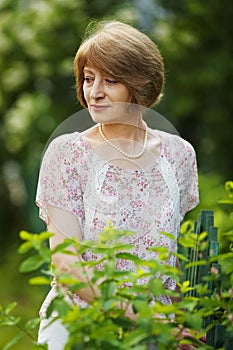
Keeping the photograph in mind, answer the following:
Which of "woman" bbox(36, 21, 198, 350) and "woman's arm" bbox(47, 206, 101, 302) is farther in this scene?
"woman" bbox(36, 21, 198, 350)

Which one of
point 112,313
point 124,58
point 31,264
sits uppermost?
point 124,58

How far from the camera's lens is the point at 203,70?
884cm

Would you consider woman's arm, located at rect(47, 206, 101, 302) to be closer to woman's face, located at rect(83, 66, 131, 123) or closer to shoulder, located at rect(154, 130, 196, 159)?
woman's face, located at rect(83, 66, 131, 123)

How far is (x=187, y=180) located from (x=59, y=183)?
1.55ft

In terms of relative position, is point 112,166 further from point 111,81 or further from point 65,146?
point 111,81

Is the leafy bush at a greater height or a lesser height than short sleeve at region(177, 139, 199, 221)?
lesser

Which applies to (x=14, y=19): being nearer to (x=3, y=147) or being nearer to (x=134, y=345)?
(x=3, y=147)

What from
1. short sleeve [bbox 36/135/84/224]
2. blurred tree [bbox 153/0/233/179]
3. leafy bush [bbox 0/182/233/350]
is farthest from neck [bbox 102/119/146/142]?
blurred tree [bbox 153/0/233/179]

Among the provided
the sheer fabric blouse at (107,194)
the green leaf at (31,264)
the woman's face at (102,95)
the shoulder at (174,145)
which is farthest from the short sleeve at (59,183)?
the green leaf at (31,264)

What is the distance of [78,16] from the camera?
924cm

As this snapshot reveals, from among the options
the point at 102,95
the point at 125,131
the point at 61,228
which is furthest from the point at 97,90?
the point at 61,228

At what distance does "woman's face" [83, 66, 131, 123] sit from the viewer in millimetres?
2998

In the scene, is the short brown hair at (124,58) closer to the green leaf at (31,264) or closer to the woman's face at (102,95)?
the woman's face at (102,95)

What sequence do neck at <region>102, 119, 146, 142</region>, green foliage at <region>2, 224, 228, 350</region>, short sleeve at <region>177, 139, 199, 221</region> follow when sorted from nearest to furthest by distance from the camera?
green foliage at <region>2, 224, 228, 350</region> → neck at <region>102, 119, 146, 142</region> → short sleeve at <region>177, 139, 199, 221</region>
